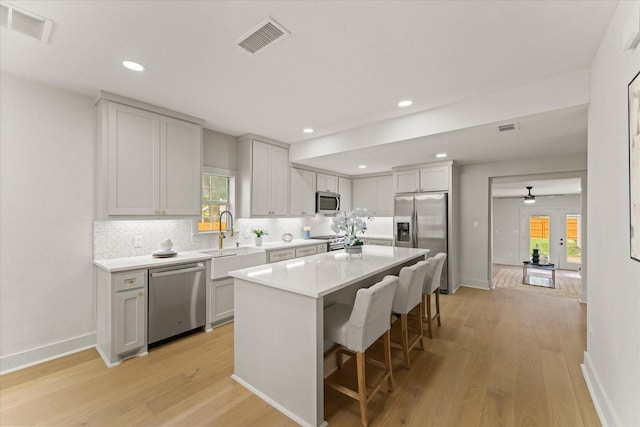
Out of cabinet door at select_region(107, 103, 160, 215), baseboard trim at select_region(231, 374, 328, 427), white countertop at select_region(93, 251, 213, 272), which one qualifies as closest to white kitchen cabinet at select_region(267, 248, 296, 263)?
white countertop at select_region(93, 251, 213, 272)

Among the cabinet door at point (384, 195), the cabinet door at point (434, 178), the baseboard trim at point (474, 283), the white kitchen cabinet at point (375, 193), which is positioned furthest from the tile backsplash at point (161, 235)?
the baseboard trim at point (474, 283)

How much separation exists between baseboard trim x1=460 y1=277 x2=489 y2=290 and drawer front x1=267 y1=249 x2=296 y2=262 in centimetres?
339

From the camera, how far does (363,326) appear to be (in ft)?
5.91

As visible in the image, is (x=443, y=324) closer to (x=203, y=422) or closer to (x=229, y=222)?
(x=203, y=422)

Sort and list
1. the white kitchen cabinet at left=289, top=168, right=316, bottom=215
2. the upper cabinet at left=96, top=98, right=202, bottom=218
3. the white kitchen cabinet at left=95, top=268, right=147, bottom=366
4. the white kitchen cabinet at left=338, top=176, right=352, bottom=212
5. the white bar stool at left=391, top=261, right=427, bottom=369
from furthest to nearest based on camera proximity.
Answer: the white kitchen cabinet at left=338, top=176, right=352, bottom=212
the white kitchen cabinet at left=289, top=168, right=316, bottom=215
the upper cabinet at left=96, top=98, right=202, bottom=218
the white kitchen cabinet at left=95, top=268, right=147, bottom=366
the white bar stool at left=391, top=261, right=427, bottom=369

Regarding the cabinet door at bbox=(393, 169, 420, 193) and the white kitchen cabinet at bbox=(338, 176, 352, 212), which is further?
the white kitchen cabinet at bbox=(338, 176, 352, 212)

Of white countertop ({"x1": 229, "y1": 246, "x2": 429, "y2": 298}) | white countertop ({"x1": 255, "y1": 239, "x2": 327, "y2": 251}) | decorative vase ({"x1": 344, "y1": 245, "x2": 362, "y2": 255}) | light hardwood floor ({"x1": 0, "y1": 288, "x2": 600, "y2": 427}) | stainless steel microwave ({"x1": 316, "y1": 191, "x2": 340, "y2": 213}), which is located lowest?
light hardwood floor ({"x1": 0, "y1": 288, "x2": 600, "y2": 427})

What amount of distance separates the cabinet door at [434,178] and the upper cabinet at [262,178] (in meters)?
2.57

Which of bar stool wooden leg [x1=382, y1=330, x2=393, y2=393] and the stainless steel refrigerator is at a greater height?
the stainless steel refrigerator

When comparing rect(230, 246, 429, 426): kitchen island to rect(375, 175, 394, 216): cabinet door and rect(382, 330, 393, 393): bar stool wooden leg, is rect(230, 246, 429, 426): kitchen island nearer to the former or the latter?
rect(382, 330, 393, 393): bar stool wooden leg

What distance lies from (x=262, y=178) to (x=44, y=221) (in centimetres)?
261

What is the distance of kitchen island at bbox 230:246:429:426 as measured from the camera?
5.93 ft

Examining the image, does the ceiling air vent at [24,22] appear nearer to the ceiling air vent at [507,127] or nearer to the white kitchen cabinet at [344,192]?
the ceiling air vent at [507,127]

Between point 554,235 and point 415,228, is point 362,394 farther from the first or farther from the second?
point 554,235
